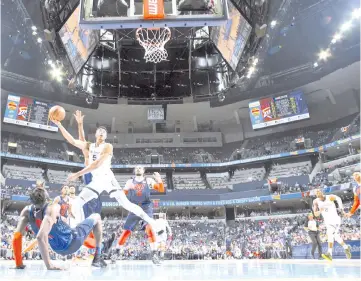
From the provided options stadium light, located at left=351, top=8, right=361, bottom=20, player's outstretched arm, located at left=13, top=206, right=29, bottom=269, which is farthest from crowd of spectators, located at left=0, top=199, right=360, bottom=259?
stadium light, located at left=351, top=8, right=361, bottom=20

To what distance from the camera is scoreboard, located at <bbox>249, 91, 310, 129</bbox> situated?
3359 centimetres

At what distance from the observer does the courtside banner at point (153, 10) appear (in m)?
8.70

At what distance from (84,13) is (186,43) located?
17758 millimetres

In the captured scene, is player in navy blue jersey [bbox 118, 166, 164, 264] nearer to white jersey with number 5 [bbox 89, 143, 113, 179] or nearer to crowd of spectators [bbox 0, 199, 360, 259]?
white jersey with number 5 [bbox 89, 143, 113, 179]

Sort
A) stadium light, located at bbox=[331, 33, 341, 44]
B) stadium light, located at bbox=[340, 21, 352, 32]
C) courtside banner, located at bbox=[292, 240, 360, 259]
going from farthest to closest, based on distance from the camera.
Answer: stadium light, located at bbox=[331, 33, 341, 44] → stadium light, located at bbox=[340, 21, 352, 32] → courtside banner, located at bbox=[292, 240, 360, 259]

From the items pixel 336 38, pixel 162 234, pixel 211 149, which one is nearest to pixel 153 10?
pixel 162 234

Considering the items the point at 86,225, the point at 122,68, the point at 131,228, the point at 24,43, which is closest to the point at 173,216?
the point at 122,68

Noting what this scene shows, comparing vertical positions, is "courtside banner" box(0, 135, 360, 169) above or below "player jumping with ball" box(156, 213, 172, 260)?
above

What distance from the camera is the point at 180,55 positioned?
27531mm

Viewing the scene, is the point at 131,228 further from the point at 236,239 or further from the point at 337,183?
the point at 337,183

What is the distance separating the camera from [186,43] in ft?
85.5

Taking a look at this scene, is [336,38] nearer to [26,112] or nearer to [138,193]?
[138,193]

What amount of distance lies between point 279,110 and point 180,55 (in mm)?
12969

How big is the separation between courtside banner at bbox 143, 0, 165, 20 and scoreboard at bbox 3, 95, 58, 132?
27.9m
